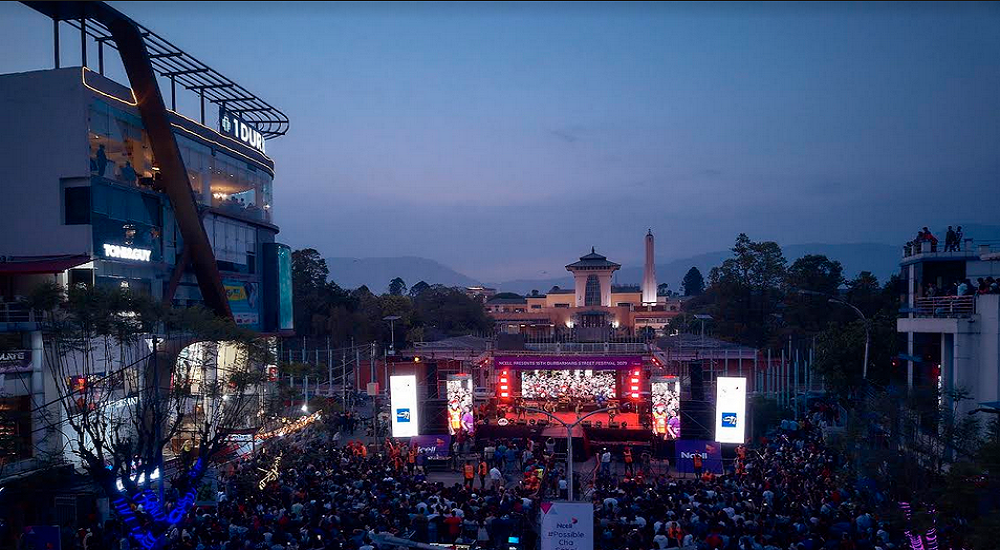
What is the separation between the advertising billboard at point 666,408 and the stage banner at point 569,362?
4.55 metres

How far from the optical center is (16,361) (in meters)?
17.8

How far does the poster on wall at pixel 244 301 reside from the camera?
3016 centimetres

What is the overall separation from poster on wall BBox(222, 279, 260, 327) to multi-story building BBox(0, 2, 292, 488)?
105 cm

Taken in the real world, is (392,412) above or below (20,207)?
below

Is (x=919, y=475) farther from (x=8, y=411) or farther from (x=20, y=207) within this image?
(x=20, y=207)

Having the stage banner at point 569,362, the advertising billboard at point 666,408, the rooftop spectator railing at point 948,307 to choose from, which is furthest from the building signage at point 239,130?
the rooftop spectator railing at point 948,307

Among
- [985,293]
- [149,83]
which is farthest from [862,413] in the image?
[149,83]

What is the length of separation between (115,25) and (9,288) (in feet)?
29.9

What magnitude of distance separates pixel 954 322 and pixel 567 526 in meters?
15.5

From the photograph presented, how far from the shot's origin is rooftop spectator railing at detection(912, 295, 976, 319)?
819 inches

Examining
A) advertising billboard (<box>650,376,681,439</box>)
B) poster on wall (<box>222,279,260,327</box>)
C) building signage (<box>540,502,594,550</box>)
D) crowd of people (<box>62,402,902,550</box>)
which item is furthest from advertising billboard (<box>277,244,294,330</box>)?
building signage (<box>540,502,594,550</box>)

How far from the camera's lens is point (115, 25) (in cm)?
2394

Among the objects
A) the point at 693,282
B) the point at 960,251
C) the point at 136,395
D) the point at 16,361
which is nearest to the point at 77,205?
the point at 16,361

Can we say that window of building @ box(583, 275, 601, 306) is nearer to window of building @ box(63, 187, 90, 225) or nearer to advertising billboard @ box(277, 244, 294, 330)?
advertising billboard @ box(277, 244, 294, 330)
